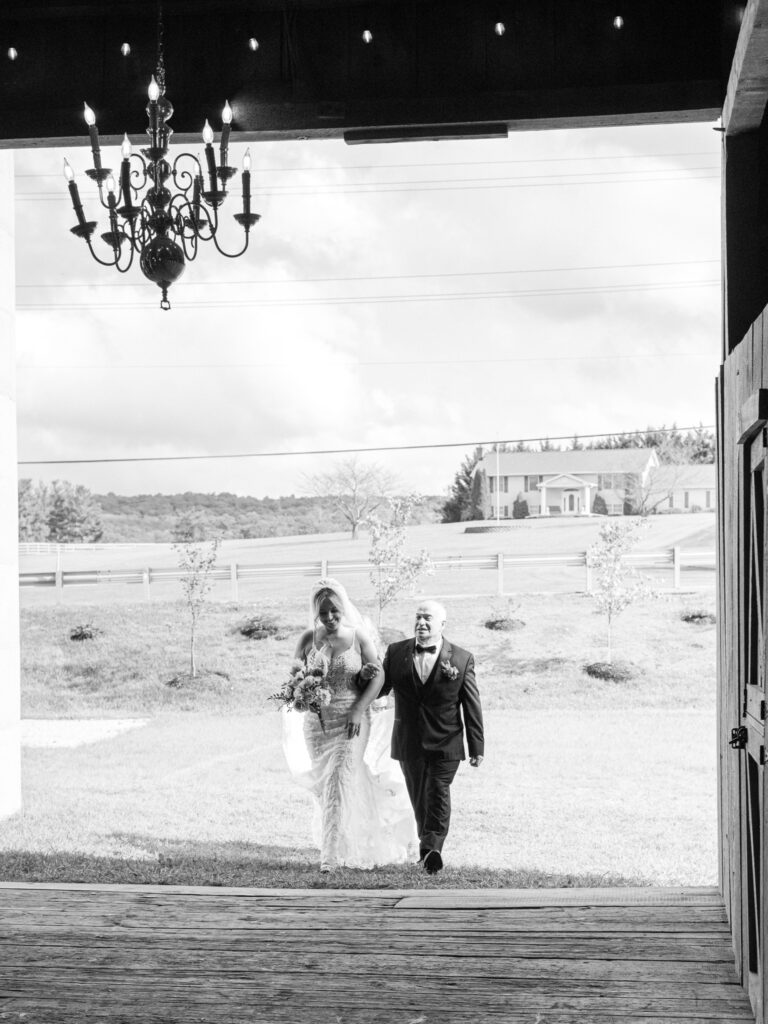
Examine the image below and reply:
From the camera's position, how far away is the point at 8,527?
7.36m

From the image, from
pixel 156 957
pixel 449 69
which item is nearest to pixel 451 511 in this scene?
pixel 449 69

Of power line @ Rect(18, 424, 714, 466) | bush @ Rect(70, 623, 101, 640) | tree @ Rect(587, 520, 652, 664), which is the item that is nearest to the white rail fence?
tree @ Rect(587, 520, 652, 664)

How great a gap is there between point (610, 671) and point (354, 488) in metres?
3.39

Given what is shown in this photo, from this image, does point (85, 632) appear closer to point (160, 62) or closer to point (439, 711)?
point (439, 711)

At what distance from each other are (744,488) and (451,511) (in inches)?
364

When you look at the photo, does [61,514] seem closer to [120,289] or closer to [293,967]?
[120,289]

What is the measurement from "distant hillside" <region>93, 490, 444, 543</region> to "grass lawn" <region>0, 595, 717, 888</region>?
0.84 metres

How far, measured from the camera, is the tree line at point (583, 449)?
1230cm

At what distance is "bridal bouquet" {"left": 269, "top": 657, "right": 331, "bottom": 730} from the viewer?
17.6 feet

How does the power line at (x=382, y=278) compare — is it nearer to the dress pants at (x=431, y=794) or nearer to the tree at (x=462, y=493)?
the tree at (x=462, y=493)

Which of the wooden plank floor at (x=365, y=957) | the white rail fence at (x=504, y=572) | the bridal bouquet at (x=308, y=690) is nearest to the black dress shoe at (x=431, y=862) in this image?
the bridal bouquet at (x=308, y=690)

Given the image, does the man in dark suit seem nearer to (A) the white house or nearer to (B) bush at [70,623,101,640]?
(A) the white house

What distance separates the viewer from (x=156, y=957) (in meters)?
3.20

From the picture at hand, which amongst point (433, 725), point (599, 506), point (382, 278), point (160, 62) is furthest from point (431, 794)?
point (382, 278)
